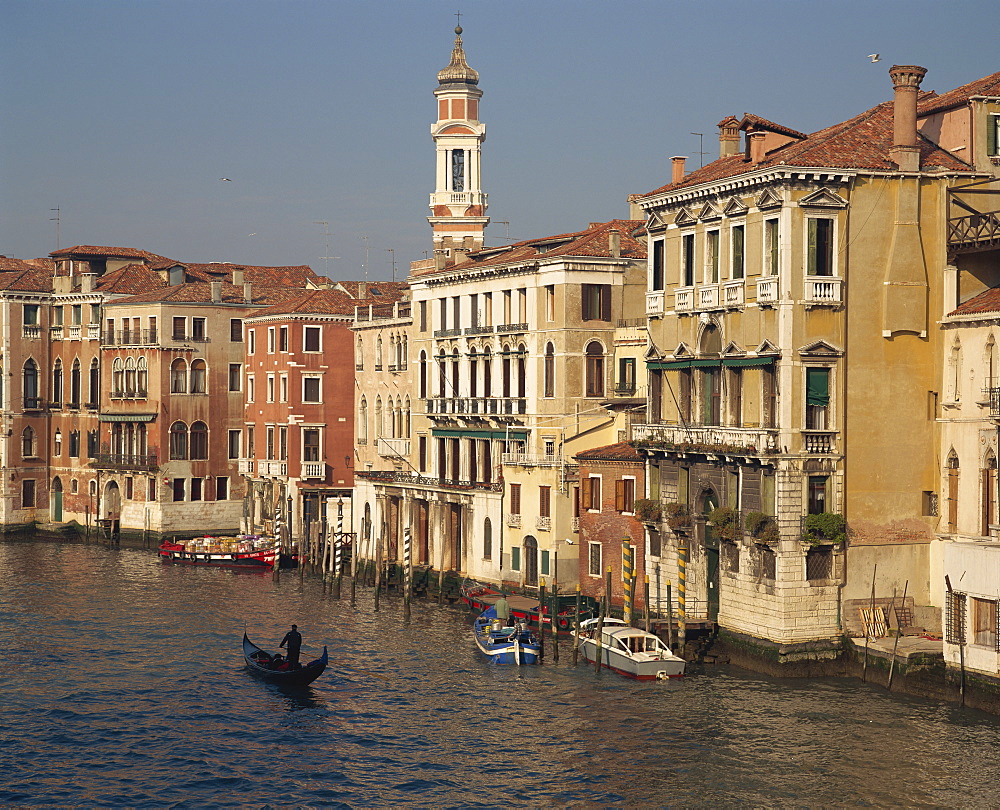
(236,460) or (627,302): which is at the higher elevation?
(627,302)

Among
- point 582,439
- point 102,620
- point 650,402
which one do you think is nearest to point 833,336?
point 650,402

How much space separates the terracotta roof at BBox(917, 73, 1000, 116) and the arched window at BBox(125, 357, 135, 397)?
151 ft

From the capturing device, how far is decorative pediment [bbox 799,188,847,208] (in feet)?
126

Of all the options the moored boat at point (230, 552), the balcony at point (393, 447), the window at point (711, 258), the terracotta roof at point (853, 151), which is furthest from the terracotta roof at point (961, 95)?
the moored boat at point (230, 552)

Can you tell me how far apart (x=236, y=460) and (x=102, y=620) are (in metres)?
25.5

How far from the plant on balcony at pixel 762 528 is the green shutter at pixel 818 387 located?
3.08 m

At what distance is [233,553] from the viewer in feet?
218

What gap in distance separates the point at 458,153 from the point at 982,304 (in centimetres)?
5349

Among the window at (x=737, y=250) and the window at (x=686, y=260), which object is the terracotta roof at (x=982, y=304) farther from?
the window at (x=686, y=260)

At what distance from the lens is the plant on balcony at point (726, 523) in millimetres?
40250

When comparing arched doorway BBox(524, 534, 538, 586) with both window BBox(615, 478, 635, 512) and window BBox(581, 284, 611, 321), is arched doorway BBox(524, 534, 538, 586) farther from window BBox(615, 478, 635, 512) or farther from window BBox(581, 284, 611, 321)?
window BBox(581, 284, 611, 321)

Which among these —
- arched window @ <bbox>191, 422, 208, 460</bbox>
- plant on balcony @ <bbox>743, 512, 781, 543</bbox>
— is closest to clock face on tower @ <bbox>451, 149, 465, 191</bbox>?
arched window @ <bbox>191, 422, 208, 460</bbox>

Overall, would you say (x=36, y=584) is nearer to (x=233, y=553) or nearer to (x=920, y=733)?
(x=233, y=553)

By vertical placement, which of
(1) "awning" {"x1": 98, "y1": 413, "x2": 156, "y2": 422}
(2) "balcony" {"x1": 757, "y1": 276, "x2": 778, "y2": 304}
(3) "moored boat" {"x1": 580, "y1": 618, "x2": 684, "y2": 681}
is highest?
(2) "balcony" {"x1": 757, "y1": 276, "x2": 778, "y2": 304}
